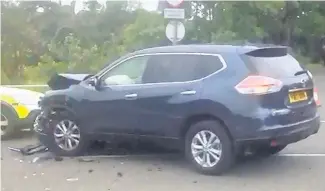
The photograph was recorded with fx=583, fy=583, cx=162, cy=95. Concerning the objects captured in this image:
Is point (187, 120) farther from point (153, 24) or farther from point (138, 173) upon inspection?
point (153, 24)

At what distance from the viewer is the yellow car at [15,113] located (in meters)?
9.78

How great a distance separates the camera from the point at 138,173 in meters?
7.38

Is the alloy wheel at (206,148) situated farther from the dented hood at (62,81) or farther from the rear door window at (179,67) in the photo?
the dented hood at (62,81)

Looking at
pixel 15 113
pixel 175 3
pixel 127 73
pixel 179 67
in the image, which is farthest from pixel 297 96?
pixel 175 3

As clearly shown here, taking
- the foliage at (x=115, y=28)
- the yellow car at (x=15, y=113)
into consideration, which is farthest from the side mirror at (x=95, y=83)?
the foliage at (x=115, y=28)

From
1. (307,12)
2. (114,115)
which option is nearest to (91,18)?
(307,12)

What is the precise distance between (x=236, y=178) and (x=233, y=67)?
1.34 meters

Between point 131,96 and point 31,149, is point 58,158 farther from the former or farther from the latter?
point 131,96

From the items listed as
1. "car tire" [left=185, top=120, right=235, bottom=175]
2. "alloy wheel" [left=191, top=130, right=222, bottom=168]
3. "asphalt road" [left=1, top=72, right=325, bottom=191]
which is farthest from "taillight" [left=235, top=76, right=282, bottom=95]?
"asphalt road" [left=1, top=72, right=325, bottom=191]

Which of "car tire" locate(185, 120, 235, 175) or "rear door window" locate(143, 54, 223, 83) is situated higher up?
"rear door window" locate(143, 54, 223, 83)

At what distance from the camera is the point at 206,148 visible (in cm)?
714

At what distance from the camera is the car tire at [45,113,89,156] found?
27.1 ft

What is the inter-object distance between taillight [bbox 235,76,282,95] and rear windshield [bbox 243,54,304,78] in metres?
0.10

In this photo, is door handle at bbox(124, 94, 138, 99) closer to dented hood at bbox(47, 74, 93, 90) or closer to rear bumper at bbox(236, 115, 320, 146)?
dented hood at bbox(47, 74, 93, 90)
